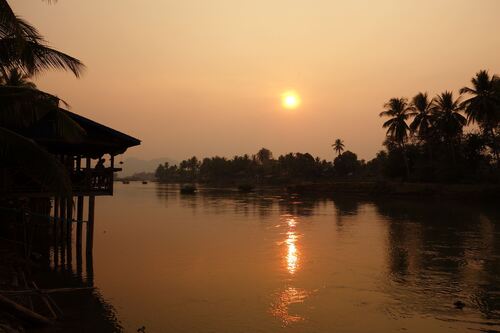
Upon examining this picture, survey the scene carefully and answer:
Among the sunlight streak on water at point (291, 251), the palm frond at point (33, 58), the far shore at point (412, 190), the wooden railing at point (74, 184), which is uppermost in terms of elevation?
the palm frond at point (33, 58)

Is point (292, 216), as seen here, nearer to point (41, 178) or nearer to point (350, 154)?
point (41, 178)

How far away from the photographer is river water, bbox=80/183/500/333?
33.3ft

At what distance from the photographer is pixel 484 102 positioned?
4184 cm

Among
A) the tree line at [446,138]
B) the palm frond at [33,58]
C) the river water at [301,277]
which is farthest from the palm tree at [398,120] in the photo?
the palm frond at [33,58]

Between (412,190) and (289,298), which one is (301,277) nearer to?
(289,298)

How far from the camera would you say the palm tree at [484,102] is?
4184cm

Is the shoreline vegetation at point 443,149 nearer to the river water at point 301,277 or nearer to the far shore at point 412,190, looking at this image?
the far shore at point 412,190

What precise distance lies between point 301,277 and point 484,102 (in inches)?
1389

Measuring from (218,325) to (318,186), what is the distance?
5881 centimetres

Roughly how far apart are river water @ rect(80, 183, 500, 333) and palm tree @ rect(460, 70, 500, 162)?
1924 cm

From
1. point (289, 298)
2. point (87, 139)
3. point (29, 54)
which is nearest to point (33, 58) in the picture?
point (29, 54)

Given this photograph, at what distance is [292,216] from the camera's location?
33.8 metres

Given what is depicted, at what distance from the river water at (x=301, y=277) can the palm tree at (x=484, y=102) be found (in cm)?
1924

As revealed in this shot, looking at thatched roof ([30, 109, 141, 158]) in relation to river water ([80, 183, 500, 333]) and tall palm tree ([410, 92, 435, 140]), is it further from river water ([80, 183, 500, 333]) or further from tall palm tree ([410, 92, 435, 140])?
tall palm tree ([410, 92, 435, 140])
